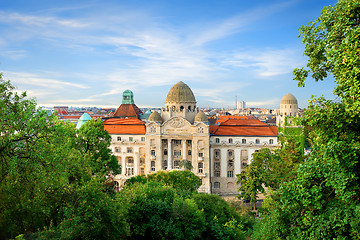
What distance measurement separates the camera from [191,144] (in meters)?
72.1

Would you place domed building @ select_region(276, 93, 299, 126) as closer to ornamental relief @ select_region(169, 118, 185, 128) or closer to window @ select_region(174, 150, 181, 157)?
ornamental relief @ select_region(169, 118, 185, 128)

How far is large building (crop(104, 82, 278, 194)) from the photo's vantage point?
70.1 metres

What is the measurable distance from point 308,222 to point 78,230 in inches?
530

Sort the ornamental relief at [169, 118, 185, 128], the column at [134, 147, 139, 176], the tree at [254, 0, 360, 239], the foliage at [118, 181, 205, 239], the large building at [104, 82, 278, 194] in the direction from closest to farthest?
the tree at [254, 0, 360, 239] < the foliage at [118, 181, 205, 239] < the large building at [104, 82, 278, 194] < the ornamental relief at [169, 118, 185, 128] < the column at [134, 147, 139, 176]

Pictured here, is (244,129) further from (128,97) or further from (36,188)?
(36,188)

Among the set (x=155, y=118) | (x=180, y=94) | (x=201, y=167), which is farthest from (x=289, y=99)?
(x=155, y=118)

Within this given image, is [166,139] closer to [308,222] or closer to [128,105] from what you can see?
[128,105]

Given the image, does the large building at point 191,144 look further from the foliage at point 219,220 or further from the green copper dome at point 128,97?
the green copper dome at point 128,97

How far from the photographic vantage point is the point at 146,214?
86.5ft

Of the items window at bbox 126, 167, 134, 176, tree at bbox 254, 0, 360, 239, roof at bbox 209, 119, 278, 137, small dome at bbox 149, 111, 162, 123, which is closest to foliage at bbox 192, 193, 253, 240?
tree at bbox 254, 0, 360, 239

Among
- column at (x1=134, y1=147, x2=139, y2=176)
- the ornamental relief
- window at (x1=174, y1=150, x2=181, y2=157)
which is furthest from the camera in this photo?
column at (x1=134, y1=147, x2=139, y2=176)

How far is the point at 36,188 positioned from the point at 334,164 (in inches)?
677

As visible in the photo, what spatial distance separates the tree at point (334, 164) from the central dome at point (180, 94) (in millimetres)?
59161

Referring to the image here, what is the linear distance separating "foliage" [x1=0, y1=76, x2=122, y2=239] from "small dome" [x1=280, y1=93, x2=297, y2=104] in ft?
223
